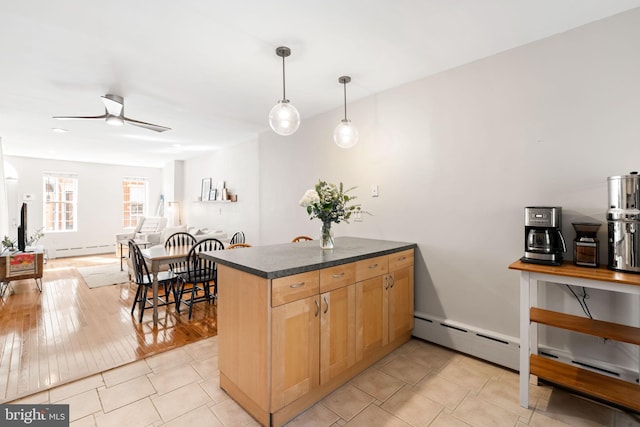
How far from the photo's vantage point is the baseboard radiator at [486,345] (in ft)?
6.38

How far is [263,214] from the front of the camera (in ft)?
15.4

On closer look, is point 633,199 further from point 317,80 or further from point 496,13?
point 317,80

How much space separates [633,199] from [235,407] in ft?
8.66

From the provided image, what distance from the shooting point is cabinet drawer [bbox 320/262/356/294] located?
75.3 inches

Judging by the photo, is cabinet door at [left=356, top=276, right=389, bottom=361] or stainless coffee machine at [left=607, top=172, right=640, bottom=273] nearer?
stainless coffee machine at [left=607, top=172, right=640, bottom=273]

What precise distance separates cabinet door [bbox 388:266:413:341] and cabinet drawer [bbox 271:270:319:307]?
0.90 m

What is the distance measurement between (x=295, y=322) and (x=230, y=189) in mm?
4573

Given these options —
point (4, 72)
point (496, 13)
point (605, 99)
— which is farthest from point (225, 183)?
point (605, 99)

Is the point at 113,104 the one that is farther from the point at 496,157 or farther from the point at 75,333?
the point at 496,157

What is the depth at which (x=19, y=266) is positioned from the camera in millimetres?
4141

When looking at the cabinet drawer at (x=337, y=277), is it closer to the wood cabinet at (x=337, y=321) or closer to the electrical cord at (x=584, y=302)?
the wood cabinet at (x=337, y=321)

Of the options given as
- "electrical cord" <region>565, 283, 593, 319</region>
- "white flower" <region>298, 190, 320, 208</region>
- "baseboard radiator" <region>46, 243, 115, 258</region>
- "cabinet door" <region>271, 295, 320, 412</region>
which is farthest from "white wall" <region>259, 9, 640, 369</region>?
"baseboard radiator" <region>46, 243, 115, 258</region>

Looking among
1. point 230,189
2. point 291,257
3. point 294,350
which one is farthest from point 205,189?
point 294,350

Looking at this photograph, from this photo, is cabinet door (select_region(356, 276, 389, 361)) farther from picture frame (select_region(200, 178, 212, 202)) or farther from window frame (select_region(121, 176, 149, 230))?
window frame (select_region(121, 176, 149, 230))
